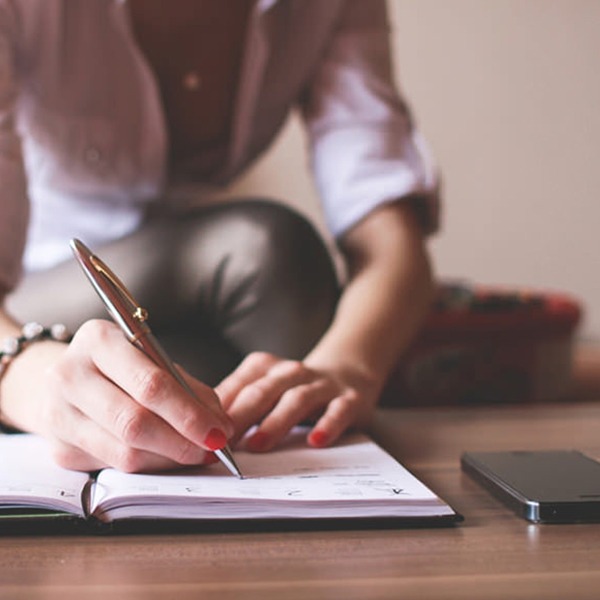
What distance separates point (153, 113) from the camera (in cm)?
97

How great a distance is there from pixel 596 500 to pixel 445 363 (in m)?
1.25

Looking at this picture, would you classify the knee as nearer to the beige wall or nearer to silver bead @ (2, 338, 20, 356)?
silver bead @ (2, 338, 20, 356)

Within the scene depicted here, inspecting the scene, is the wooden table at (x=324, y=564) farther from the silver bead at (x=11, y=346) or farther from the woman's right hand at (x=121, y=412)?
the silver bead at (x=11, y=346)

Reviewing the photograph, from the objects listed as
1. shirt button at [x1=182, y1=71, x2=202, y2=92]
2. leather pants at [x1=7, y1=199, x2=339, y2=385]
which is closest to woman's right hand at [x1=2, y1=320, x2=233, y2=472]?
leather pants at [x1=7, y1=199, x2=339, y2=385]

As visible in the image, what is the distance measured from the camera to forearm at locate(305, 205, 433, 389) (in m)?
0.73

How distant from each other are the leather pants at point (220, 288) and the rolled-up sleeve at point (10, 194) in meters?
0.10

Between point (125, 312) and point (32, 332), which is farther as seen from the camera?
point (32, 332)

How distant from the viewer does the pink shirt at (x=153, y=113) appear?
0.94m

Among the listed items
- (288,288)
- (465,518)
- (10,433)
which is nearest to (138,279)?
(288,288)

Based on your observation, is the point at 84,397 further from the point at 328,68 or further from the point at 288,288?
the point at 328,68

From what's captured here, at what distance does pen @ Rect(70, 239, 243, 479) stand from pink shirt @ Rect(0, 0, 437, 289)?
473mm

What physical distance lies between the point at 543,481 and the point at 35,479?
0.90 ft

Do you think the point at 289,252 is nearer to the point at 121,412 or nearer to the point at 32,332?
the point at 32,332

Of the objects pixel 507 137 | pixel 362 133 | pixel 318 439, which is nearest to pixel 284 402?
pixel 318 439
